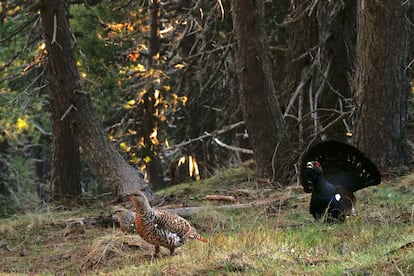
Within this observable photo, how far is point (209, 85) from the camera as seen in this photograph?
18484 mm

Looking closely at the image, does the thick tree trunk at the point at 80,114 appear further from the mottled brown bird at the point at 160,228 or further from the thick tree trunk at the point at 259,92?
the mottled brown bird at the point at 160,228

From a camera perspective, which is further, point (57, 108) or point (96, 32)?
point (96, 32)

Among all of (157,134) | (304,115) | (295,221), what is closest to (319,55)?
(304,115)

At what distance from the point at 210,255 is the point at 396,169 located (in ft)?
20.8

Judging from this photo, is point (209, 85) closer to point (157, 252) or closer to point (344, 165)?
point (344, 165)

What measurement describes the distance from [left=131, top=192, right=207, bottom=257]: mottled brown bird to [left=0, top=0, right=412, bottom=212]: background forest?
512 cm

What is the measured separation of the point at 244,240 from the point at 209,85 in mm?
11109

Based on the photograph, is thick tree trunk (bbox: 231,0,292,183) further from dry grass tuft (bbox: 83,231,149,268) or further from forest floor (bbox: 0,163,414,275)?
dry grass tuft (bbox: 83,231,149,268)

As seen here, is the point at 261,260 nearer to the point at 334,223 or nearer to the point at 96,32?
the point at 334,223

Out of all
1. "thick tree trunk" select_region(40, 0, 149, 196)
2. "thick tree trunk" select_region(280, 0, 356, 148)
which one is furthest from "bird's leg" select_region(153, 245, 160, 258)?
"thick tree trunk" select_region(280, 0, 356, 148)

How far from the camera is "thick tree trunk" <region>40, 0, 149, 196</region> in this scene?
1344 cm

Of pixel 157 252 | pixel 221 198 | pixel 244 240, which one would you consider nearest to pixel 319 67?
pixel 221 198

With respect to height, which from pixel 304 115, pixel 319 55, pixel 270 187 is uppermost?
pixel 319 55

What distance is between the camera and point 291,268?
239 inches
